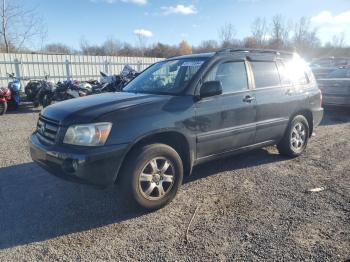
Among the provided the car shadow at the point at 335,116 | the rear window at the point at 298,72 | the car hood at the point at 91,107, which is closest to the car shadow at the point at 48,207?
the car hood at the point at 91,107

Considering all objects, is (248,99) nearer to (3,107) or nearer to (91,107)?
(91,107)

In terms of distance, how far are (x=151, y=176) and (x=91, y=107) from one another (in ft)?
3.45

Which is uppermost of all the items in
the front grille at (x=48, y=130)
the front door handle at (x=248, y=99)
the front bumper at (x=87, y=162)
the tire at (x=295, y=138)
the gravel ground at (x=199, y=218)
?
the front door handle at (x=248, y=99)

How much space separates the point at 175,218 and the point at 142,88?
79.8 inches

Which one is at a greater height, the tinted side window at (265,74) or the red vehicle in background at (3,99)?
the tinted side window at (265,74)

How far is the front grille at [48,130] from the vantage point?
359 cm

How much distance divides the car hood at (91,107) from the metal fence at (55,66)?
12.0 meters

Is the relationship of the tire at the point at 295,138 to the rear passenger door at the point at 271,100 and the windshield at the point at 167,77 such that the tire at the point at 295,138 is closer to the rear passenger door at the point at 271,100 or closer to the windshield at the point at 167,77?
the rear passenger door at the point at 271,100

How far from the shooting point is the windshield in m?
4.26

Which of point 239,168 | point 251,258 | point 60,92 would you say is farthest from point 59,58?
point 251,258

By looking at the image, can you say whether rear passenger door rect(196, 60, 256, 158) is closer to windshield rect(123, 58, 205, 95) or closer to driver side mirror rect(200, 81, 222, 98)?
driver side mirror rect(200, 81, 222, 98)

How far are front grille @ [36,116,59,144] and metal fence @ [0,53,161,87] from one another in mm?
11874

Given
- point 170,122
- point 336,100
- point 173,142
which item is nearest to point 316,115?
point 173,142

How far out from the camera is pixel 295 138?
5.75 metres
